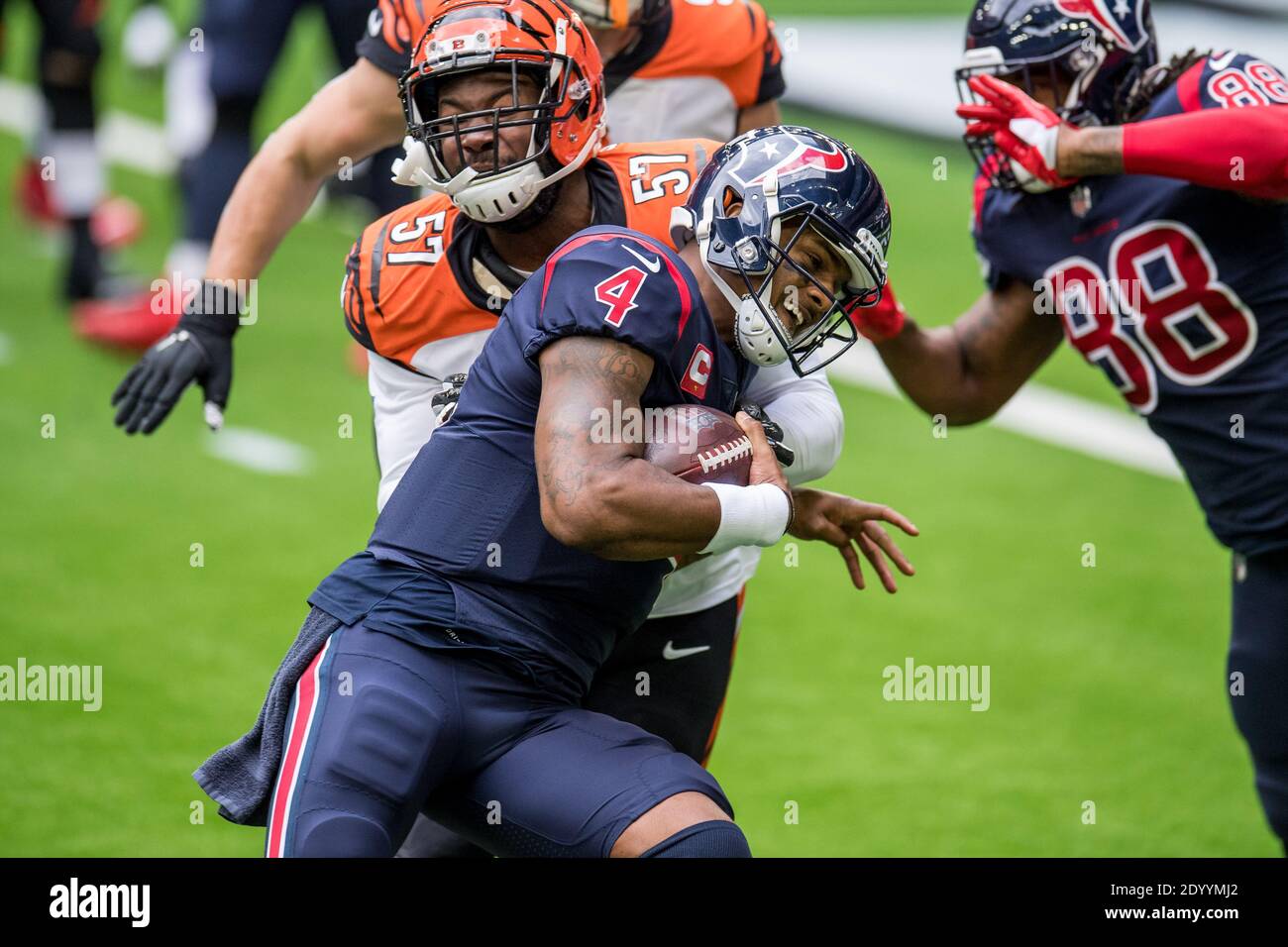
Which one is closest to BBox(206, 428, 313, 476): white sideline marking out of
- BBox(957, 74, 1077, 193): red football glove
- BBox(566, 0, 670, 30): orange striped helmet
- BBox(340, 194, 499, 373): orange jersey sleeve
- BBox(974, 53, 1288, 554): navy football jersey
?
BBox(566, 0, 670, 30): orange striped helmet

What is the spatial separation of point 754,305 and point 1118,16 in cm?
150

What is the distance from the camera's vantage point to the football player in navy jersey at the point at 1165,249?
4.05m

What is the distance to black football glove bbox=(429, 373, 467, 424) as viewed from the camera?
3.42 metres

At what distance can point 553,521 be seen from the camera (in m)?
2.97

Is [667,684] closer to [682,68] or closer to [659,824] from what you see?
[659,824]

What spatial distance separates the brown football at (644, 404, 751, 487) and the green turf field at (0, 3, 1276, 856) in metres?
2.01

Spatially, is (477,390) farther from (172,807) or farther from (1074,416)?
(1074,416)

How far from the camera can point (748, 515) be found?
3.08 metres

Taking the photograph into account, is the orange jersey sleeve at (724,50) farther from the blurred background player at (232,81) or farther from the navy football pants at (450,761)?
the blurred background player at (232,81)

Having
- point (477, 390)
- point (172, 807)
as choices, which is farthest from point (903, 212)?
point (477, 390)

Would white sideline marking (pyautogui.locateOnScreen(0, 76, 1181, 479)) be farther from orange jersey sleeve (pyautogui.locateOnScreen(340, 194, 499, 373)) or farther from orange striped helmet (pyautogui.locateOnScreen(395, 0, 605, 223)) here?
orange striped helmet (pyautogui.locateOnScreen(395, 0, 605, 223))

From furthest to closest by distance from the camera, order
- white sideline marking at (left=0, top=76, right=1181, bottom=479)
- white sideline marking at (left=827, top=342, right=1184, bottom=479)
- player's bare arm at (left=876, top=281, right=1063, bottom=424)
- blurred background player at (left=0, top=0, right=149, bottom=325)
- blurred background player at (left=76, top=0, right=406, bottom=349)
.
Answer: blurred background player at (left=0, top=0, right=149, bottom=325)
white sideline marking at (left=827, top=342, right=1184, bottom=479)
white sideline marking at (left=0, top=76, right=1181, bottom=479)
blurred background player at (left=76, top=0, right=406, bottom=349)
player's bare arm at (left=876, top=281, right=1063, bottom=424)
